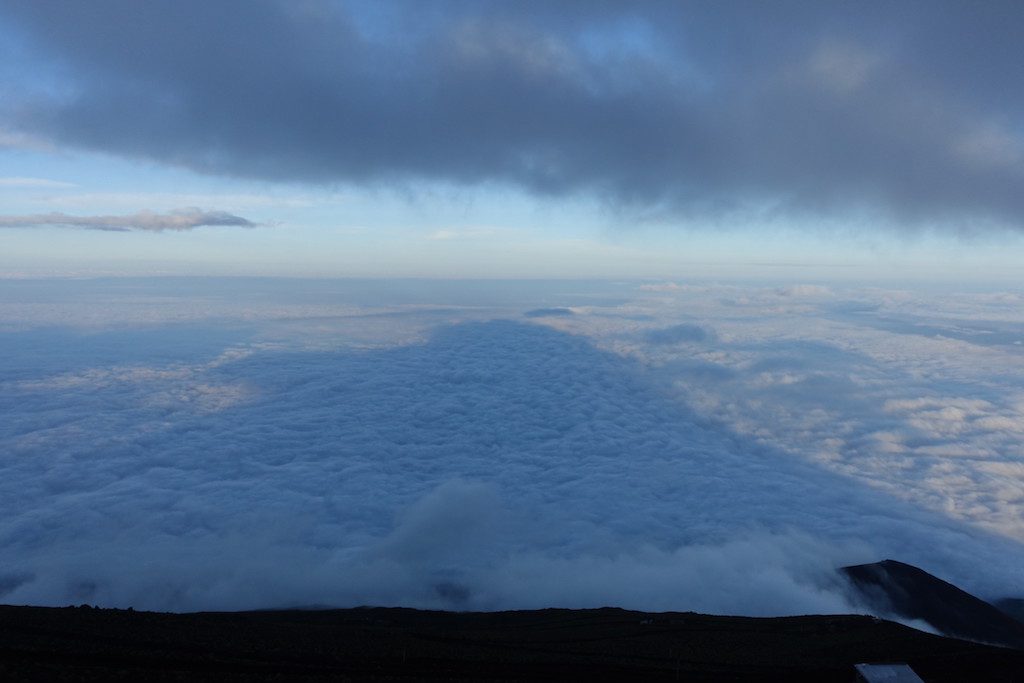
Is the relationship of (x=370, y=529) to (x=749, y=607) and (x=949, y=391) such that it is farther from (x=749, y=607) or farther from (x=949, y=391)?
(x=949, y=391)

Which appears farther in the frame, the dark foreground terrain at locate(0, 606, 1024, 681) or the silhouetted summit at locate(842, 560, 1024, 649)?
the silhouetted summit at locate(842, 560, 1024, 649)

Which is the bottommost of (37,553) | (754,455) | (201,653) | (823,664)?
(754,455)

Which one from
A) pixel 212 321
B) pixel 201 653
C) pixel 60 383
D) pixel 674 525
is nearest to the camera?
pixel 201 653

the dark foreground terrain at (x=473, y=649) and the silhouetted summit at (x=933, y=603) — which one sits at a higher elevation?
the dark foreground terrain at (x=473, y=649)

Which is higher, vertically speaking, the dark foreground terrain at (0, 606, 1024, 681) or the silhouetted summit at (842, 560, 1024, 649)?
the dark foreground terrain at (0, 606, 1024, 681)

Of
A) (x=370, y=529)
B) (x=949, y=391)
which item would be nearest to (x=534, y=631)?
(x=370, y=529)

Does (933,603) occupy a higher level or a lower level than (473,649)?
lower

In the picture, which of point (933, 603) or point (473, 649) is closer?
point (473, 649)

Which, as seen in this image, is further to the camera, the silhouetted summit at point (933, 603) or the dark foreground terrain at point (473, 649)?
the silhouetted summit at point (933, 603)
